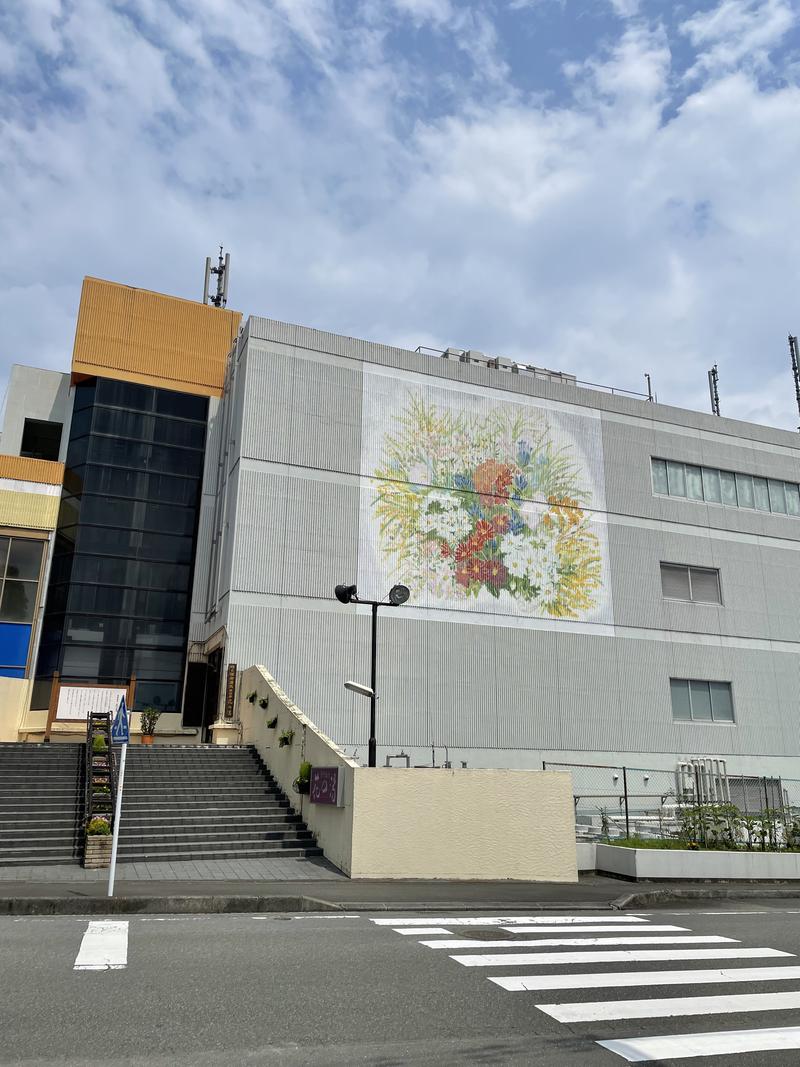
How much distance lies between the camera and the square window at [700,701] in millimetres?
32562

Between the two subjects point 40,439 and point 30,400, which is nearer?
point 30,400

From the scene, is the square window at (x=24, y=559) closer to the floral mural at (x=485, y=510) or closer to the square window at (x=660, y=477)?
the floral mural at (x=485, y=510)

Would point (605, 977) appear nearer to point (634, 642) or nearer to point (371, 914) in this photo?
point (371, 914)

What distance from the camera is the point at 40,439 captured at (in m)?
33.9

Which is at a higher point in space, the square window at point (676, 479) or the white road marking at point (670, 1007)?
the square window at point (676, 479)

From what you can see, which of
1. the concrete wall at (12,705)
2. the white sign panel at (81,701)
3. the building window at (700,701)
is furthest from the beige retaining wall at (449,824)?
the building window at (700,701)

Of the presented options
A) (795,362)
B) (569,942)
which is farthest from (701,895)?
(795,362)

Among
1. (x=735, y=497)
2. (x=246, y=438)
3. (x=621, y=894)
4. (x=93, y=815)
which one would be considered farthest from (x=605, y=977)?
(x=735, y=497)

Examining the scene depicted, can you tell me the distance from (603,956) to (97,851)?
994cm

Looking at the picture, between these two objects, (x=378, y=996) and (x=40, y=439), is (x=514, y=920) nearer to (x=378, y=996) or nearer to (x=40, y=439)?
(x=378, y=996)

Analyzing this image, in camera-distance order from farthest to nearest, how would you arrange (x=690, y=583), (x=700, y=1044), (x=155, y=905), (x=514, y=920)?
(x=690, y=583) → (x=514, y=920) → (x=155, y=905) → (x=700, y=1044)

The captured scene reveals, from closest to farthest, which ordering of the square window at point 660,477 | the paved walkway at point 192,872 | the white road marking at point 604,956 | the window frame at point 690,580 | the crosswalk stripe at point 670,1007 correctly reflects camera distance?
the crosswalk stripe at point 670,1007, the white road marking at point 604,956, the paved walkway at point 192,872, the window frame at point 690,580, the square window at point 660,477

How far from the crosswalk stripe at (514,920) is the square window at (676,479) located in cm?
2545

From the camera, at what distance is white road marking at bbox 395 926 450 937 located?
9816 mm
